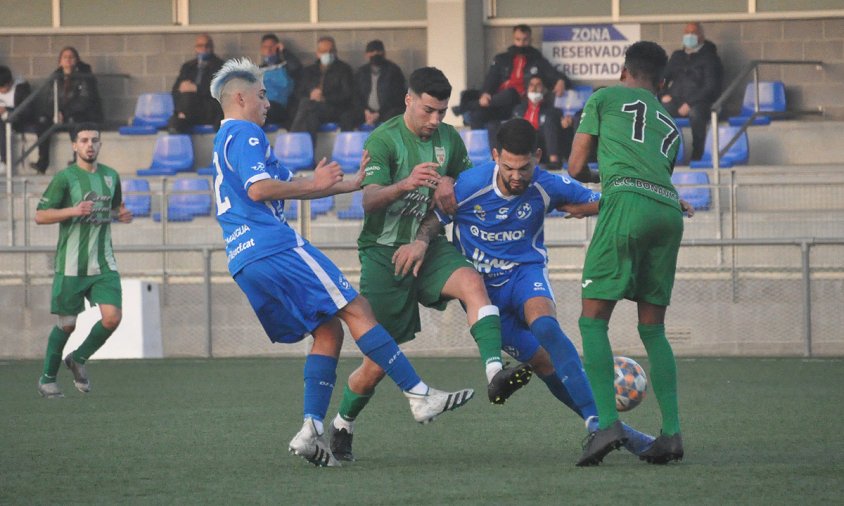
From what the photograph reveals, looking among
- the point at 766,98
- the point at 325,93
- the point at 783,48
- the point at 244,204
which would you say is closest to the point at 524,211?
the point at 244,204

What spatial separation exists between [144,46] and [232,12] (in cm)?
132

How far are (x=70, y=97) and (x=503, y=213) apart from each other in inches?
511

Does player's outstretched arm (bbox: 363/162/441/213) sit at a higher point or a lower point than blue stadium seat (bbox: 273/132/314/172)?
lower

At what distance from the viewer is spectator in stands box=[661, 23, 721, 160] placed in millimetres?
16828

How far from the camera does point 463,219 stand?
22.0ft

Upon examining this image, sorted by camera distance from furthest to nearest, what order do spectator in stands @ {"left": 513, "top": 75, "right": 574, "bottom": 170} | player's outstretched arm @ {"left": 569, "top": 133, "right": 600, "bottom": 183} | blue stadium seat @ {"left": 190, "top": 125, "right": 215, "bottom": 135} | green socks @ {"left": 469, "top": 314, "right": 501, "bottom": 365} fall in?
blue stadium seat @ {"left": 190, "top": 125, "right": 215, "bottom": 135}
spectator in stands @ {"left": 513, "top": 75, "right": 574, "bottom": 170}
green socks @ {"left": 469, "top": 314, "right": 501, "bottom": 365}
player's outstretched arm @ {"left": 569, "top": 133, "right": 600, "bottom": 183}

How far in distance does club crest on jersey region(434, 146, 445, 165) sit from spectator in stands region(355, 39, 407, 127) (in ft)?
36.3

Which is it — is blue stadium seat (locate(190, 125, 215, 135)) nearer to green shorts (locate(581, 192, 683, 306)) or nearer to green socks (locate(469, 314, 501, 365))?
green socks (locate(469, 314, 501, 365))

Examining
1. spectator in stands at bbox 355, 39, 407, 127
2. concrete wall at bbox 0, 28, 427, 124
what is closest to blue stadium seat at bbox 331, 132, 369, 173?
spectator in stands at bbox 355, 39, 407, 127

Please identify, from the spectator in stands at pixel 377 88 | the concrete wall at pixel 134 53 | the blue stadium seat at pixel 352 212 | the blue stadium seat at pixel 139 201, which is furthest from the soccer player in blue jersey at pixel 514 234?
the concrete wall at pixel 134 53

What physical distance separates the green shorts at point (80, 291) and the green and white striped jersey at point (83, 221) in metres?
0.05

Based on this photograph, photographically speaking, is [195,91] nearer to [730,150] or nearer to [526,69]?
[526,69]

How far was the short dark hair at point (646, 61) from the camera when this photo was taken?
6.00 m

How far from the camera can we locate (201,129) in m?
18.7
